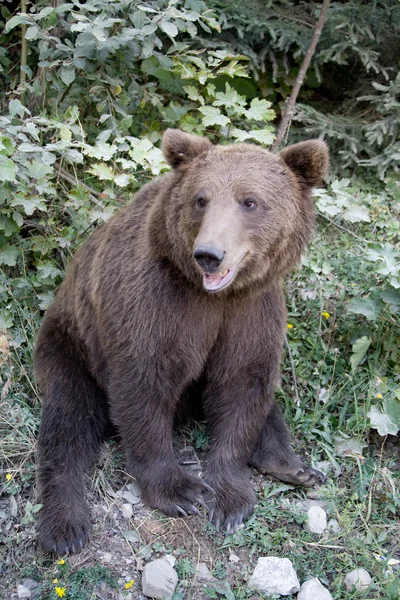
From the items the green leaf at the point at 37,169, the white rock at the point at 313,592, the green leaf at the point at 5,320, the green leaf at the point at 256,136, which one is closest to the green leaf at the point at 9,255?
the green leaf at the point at 5,320

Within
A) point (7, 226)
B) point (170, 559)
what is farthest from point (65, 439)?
point (7, 226)

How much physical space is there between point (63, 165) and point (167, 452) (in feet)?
7.90

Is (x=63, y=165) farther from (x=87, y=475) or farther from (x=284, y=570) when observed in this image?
(x=284, y=570)

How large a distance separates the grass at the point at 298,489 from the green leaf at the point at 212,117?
3.67 ft

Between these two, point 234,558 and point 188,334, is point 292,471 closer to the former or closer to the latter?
point 234,558

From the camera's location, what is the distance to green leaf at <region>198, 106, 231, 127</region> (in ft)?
16.5

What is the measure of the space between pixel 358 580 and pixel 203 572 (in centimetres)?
70

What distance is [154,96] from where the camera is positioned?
5.20m

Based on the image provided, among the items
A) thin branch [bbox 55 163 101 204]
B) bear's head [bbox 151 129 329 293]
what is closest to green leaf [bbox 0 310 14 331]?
thin branch [bbox 55 163 101 204]

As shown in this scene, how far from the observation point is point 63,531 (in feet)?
11.3

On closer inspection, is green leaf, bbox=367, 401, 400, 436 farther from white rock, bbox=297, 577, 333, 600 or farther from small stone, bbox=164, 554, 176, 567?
small stone, bbox=164, 554, 176, 567

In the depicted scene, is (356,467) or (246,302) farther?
(356,467)

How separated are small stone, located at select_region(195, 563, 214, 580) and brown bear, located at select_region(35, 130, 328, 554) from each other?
272mm

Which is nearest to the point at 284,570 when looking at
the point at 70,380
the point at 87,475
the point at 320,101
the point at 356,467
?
the point at 356,467
